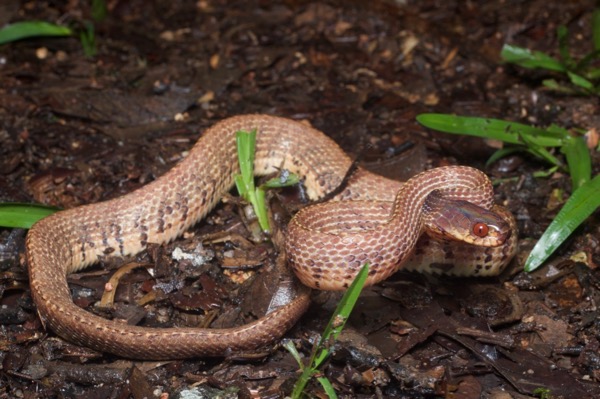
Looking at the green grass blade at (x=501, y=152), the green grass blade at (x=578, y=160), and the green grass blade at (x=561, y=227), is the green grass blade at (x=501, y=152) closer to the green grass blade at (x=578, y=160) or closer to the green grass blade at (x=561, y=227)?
the green grass blade at (x=578, y=160)

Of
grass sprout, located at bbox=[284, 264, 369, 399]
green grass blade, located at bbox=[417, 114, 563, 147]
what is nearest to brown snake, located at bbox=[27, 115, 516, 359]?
grass sprout, located at bbox=[284, 264, 369, 399]

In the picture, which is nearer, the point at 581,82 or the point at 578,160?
the point at 578,160

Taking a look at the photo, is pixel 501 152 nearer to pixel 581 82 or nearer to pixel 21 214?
pixel 581 82

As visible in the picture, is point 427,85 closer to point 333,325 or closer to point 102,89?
point 102,89

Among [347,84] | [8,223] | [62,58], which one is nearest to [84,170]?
[8,223]

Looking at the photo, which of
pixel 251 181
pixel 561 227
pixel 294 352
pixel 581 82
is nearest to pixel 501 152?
pixel 561 227

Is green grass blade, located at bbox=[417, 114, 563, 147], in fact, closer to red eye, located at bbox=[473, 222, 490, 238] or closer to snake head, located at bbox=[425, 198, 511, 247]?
snake head, located at bbox=[425, 198, 511, 247]

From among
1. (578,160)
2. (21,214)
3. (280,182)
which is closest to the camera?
(21,214)
